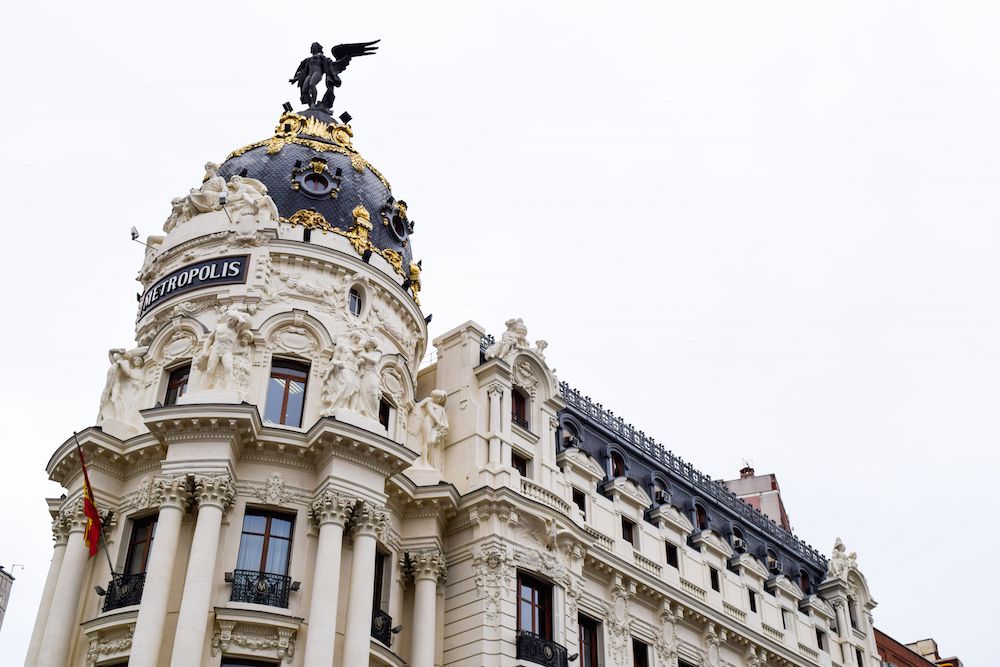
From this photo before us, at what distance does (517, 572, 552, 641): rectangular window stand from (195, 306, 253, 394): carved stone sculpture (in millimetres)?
11483

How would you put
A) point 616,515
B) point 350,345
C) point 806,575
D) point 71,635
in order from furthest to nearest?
1. point 806,575
2. point 616,515
3. point 350,345
4. point 71,635

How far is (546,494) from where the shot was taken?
4212 cm

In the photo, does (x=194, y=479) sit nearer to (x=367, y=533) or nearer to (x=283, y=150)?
(x=367, y=533)

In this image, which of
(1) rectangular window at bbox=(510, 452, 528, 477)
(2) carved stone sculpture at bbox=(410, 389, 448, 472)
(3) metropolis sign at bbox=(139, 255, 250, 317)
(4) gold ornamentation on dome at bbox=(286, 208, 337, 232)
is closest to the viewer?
(3) metropolis sign at bbox=(139, 255, 250, 317)

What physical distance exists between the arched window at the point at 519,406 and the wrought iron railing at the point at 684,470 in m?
2.97

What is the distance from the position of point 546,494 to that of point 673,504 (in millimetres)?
10754

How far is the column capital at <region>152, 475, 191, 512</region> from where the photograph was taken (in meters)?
34.7

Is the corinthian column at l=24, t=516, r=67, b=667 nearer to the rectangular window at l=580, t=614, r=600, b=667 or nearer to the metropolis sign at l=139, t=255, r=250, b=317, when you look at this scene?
the metropolis sign at l=139, t=255, r=250, b=317

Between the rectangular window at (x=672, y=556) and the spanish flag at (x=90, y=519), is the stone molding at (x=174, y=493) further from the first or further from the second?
the rectangular window at (x=672, y=556)

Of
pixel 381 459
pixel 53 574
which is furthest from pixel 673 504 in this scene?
pixel 53 574

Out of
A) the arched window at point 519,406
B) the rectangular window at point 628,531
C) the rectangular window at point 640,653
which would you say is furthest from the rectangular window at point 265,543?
the rectangular window at point 628,531

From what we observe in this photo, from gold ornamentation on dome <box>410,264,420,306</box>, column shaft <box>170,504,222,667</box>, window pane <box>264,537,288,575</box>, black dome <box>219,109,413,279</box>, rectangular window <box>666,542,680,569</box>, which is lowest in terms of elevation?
column shaft <box>170,504,222,667</box>

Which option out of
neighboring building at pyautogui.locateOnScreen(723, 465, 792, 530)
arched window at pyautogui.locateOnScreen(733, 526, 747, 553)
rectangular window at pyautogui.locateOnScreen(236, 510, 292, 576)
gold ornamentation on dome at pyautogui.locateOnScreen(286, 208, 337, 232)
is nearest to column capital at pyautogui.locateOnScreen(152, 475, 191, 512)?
rectangular window at pyautogui.locateOnScreen(236, 510, 292, 576)

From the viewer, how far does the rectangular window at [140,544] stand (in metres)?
35.9
